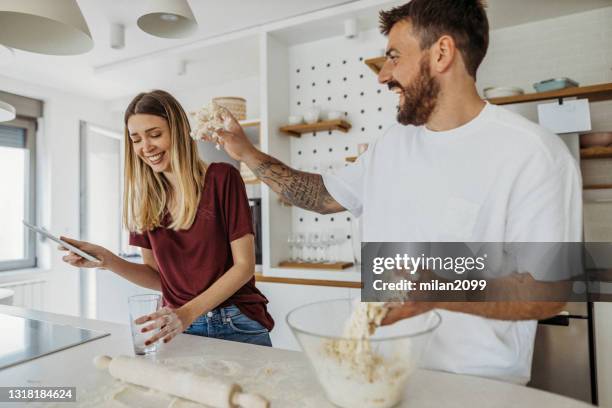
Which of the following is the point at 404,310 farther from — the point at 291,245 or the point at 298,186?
the point at 291,245

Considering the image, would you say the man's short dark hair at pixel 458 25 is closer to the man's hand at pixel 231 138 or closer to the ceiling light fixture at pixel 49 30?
the man's hand at pixel 231 138

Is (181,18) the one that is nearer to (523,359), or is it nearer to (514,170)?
(514,170)

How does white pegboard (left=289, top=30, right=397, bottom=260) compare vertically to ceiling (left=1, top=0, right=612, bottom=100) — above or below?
below

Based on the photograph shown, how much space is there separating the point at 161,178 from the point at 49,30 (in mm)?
502

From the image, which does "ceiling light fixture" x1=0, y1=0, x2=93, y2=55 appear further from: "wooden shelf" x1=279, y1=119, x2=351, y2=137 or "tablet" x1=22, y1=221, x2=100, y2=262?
"wooden shelf" x1=279, y1=119, x2=351, y2=137

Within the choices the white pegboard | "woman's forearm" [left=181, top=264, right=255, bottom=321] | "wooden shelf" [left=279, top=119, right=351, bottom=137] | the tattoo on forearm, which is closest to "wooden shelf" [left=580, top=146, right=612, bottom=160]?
the white pegboard

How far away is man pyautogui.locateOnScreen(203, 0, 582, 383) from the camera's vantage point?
34.1 inches

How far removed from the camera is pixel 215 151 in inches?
135

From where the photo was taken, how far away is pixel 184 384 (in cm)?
72

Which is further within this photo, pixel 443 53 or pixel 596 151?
pixel 596 151

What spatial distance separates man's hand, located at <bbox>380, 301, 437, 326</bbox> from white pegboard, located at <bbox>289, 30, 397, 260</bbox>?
6.66ft

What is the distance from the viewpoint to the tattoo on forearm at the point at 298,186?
137 centimetres

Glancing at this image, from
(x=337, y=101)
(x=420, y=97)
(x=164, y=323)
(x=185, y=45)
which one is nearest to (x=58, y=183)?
(x=185, y=45)

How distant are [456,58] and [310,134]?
2.01 meters
